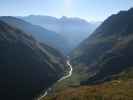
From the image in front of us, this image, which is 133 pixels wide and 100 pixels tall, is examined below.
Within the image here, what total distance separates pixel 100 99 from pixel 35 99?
101 m

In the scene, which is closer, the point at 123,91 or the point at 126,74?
the point at 123,91

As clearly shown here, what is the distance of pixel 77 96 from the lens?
120688 millimetres

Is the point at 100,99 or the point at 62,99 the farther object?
the point at 62,99

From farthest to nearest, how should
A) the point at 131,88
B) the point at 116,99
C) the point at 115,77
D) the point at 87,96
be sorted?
the point at 115,77 < the point at 131,88 < the point at 87,96 < the point at 116,99

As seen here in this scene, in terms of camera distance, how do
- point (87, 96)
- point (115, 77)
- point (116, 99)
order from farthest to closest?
point (115, 77) < point (87, 96) < point (116, 99)

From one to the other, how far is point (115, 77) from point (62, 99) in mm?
84509

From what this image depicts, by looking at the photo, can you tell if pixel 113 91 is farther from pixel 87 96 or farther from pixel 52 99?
pixel 52 99

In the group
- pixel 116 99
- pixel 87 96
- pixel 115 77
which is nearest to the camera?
pixel 116 99

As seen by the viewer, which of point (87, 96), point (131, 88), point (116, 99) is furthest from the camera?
point (131, 88)

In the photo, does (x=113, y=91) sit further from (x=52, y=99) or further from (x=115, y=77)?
(x=115, y=77)

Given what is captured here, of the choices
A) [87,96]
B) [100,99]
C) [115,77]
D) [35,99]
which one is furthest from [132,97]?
[35,99]

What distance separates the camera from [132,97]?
106m

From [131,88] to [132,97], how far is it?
20.3 meters

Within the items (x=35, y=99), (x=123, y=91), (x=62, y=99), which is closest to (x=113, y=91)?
(x=123, y=91)
